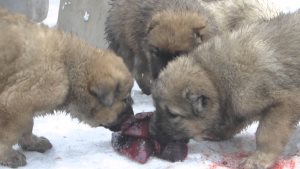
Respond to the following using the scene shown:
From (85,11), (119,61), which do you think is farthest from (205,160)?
(85,11)

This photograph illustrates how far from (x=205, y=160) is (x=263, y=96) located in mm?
814

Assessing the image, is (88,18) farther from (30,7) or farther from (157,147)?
(157,147)

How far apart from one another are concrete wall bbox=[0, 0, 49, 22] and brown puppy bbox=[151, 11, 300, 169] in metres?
4.31

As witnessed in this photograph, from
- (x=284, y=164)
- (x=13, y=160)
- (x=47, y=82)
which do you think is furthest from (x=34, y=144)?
(x=284, y=164)

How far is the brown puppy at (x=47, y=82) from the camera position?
518 centimetres

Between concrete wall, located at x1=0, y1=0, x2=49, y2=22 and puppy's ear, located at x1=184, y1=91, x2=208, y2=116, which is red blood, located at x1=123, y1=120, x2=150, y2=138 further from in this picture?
concrete wall, located at x1=0, y1=0, x2=49, y2=22

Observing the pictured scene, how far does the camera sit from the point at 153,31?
261 inches

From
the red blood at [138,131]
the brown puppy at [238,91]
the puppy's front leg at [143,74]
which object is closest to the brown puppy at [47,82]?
the red blood at [138,131]

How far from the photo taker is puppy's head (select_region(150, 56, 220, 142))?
216 inches

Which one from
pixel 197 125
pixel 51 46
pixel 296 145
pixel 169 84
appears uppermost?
pixel 51 46

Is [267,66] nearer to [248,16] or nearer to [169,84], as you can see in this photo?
[169,84]

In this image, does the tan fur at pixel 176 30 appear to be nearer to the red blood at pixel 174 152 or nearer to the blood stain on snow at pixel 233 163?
the red blood at pixel 174 152

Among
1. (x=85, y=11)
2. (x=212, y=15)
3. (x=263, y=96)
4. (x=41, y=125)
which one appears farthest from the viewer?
(x=85, y=11)

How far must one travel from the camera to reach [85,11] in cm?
890
